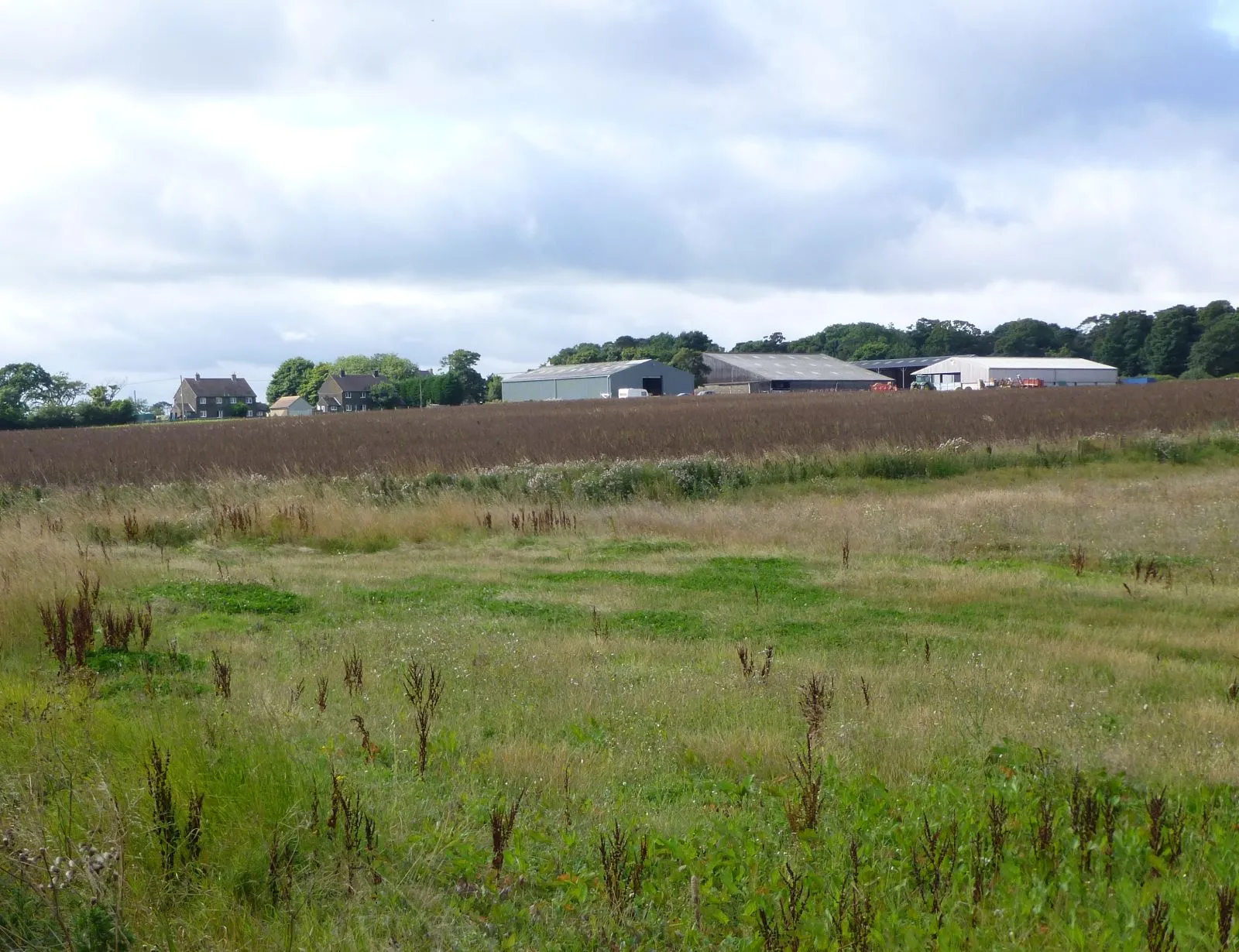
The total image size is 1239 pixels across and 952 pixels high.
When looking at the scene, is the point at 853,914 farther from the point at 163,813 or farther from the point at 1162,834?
the point at 163,813

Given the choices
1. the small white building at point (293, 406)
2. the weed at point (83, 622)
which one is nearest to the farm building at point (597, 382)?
the small white building at point (293, 406)

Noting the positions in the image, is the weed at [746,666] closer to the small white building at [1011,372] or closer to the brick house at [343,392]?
the small white building at [1011,372]

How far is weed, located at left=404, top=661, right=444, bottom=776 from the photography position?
609 centimetres

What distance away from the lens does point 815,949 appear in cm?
426

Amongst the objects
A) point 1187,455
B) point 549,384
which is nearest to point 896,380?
point 549,384

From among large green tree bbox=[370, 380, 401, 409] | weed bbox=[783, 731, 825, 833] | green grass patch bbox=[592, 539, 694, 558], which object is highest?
large green tree bbox=[370, 380, 401, 409]

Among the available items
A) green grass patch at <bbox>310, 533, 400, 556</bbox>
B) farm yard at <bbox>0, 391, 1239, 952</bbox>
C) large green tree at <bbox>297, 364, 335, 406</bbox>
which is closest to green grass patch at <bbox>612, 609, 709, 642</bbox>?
farm yard at <bbox>0, 391, 1239, 952</bbox>

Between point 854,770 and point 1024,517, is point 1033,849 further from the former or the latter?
point 1024,517

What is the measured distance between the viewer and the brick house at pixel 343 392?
12662 cm

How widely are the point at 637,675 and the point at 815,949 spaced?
4240 millimetres

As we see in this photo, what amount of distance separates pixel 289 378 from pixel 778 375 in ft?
265

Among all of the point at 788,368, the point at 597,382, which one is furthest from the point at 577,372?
the point at 788,368

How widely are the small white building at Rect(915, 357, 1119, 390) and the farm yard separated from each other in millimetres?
90629

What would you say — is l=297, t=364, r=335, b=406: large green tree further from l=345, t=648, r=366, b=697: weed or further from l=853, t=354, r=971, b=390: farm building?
l=345, t=648, r=366, b=697: weed
